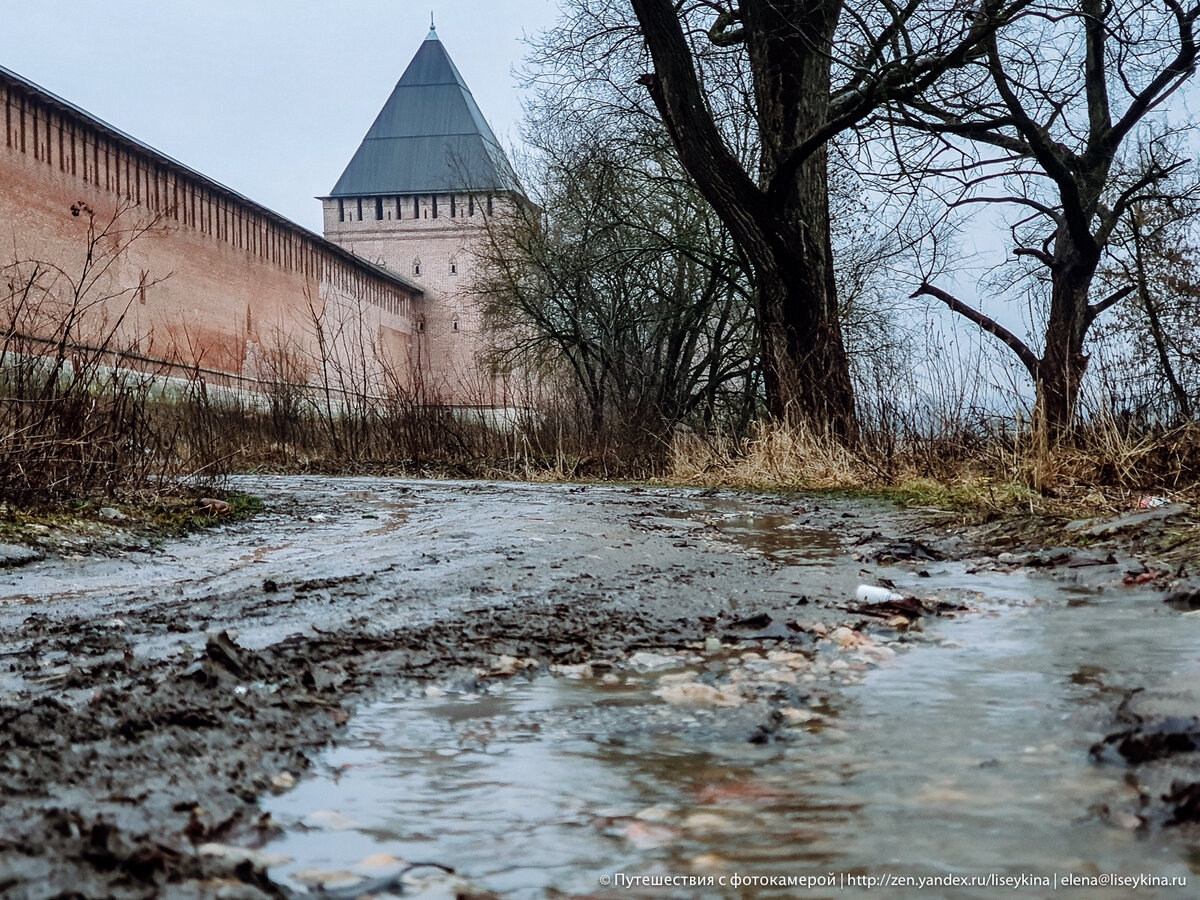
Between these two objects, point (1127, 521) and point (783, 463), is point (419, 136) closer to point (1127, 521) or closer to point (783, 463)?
point (783, 463)

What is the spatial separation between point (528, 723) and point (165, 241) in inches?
1086

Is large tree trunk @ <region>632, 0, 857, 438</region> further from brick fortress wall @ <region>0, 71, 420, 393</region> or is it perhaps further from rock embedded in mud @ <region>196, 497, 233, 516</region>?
brick fortress wall @ <region>0, 71, 420, 393</region>

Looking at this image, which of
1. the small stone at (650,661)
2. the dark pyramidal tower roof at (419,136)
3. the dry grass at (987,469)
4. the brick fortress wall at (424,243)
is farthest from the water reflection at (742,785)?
the dark pyramidal tower roof at (419,136)

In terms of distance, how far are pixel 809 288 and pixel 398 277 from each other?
38.9m

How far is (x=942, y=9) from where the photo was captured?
9.17m

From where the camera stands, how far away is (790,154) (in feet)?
33.3

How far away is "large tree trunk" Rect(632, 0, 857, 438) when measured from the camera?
10.2 m

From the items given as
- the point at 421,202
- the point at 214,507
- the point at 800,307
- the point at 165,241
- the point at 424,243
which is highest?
the point at 421,202

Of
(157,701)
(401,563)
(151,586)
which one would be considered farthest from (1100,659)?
(151,586)

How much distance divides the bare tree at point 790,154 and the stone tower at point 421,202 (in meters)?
39.2

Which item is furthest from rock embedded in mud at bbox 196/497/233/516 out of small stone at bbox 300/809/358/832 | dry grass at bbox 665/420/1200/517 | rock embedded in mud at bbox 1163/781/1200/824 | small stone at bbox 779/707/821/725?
rock embedded in mud at bbox 1163/781/1200/824

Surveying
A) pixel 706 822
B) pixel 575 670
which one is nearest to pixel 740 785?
pixel 706 822

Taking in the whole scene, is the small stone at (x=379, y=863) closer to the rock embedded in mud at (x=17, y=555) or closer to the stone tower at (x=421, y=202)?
the rock embedded in mud at (x=17, y=555)

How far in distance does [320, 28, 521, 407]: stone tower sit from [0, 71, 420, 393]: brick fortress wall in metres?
11.2
